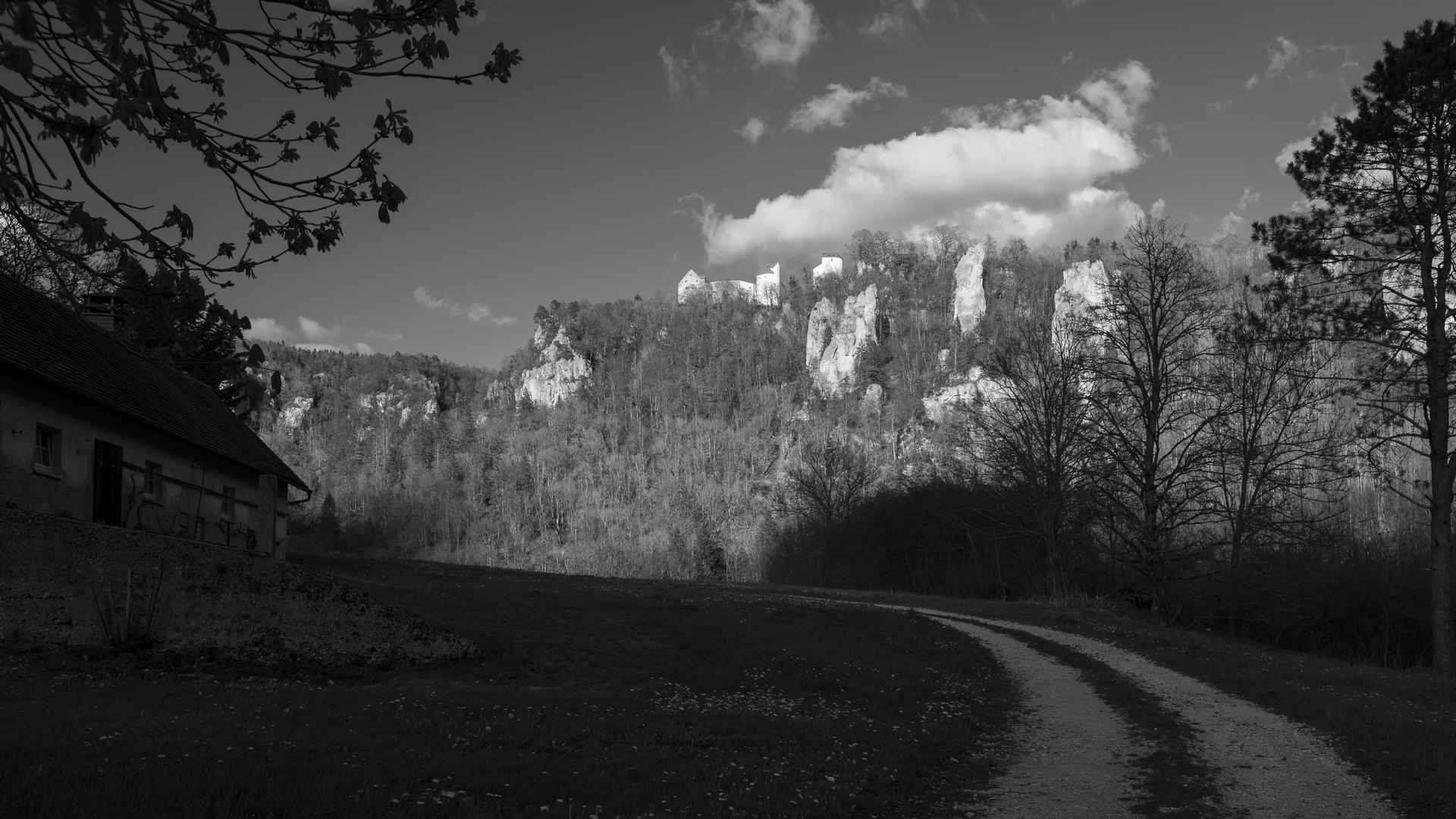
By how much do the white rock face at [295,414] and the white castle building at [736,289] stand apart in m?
68.4

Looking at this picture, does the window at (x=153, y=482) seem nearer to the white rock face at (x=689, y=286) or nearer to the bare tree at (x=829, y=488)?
the bare tree at (x=829, y=488)

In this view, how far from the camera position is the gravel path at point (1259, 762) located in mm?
7820

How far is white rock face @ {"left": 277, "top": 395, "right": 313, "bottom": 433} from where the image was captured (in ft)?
502

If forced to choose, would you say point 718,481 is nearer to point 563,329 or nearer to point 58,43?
point 563,329

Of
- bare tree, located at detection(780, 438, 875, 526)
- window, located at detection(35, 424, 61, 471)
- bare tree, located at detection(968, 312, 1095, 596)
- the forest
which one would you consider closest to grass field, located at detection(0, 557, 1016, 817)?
the forest

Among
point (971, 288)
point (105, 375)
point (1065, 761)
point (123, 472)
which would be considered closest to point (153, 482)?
point (123, 472)

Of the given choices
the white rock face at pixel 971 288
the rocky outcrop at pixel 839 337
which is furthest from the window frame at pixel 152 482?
the white rock face at pixel 971 288

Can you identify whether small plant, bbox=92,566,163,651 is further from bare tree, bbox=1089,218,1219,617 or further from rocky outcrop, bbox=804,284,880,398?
rocky outcrop, bbox=804,284,880,398

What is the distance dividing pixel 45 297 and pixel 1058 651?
24.4 m

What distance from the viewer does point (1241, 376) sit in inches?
1329

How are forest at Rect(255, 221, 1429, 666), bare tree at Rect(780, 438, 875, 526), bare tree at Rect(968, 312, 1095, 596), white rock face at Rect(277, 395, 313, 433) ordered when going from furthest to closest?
1. white rock face at Rect(277, 395, 313, 433)
2. bare tree at Rect(780, 438, 875, 526)
3. bare tree at Rect(968, 312, 1095, 596)
4. forest at Rect(255, 221, 1429, 666)

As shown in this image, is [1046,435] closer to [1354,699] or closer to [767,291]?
[1354,699]

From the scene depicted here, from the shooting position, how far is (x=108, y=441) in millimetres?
22531

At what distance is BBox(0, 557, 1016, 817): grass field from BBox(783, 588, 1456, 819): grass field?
351 cm
